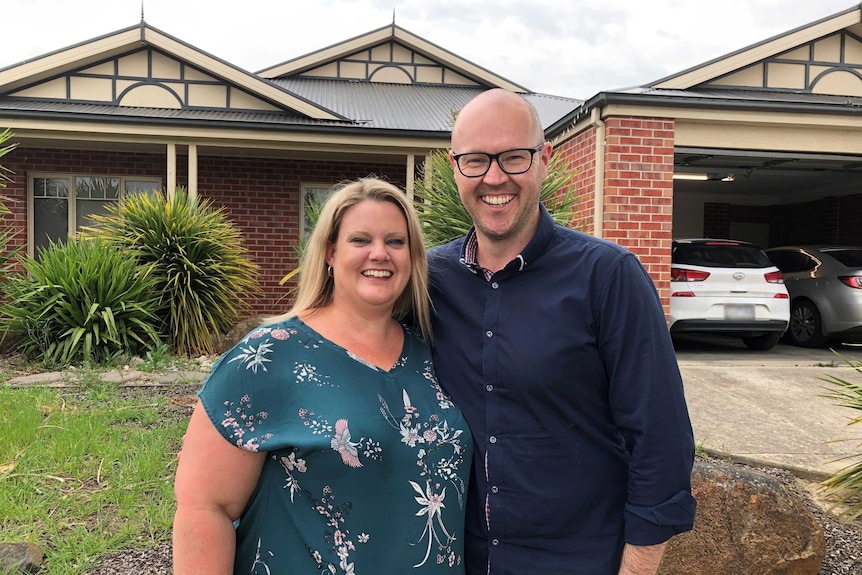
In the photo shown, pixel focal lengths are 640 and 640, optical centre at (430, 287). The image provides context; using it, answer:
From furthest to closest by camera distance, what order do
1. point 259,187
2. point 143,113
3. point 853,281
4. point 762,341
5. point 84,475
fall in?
point 259,187, point 143,113, point 762,341, point 853,281, point 84,475

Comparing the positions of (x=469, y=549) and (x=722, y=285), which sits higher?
(x=722, y=285)

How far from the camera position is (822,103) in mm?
7816

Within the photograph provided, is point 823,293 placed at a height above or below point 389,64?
below

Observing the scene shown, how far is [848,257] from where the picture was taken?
947 centimetres

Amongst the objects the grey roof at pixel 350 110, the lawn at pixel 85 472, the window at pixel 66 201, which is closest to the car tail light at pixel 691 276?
the grey roof at pixel 350 110

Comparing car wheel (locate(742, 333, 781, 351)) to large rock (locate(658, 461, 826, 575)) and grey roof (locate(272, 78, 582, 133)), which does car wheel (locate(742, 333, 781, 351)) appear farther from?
large rock (locate(658, 461, 826, 575))

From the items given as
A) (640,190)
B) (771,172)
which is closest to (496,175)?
(640,190)

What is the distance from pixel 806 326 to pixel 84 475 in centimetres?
988

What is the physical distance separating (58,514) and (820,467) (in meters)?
4.55

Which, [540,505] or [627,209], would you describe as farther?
[627,209]

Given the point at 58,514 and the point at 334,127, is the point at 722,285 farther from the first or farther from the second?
the point at 58,514

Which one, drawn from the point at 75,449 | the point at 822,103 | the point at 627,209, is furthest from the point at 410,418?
the point at 822,103

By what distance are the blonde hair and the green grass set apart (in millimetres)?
2035

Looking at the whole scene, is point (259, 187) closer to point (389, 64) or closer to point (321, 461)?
point (389, 64)
